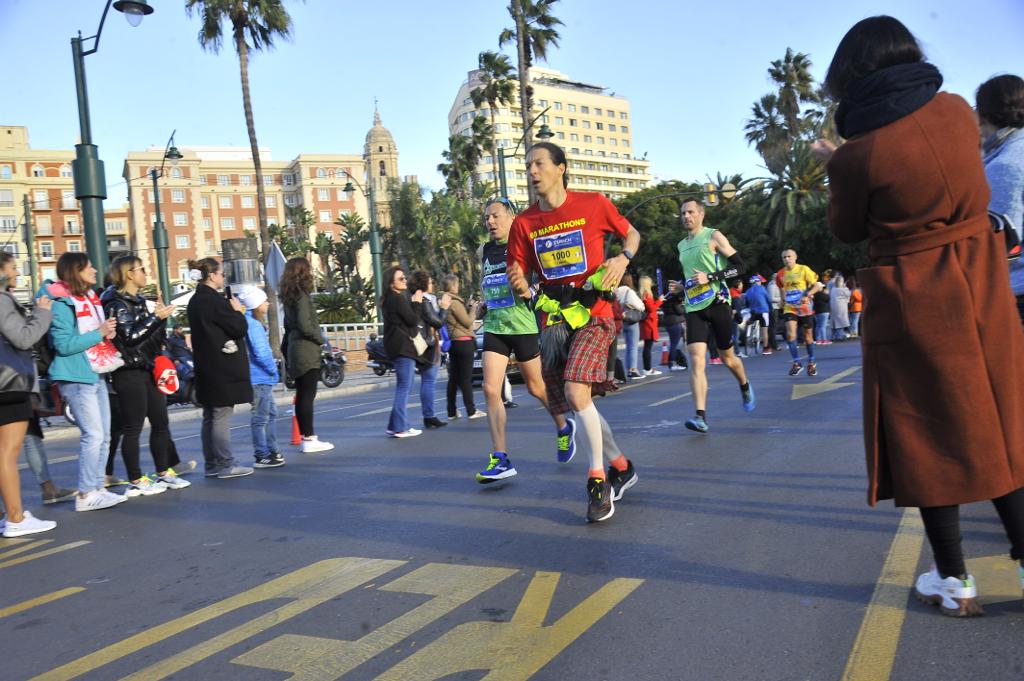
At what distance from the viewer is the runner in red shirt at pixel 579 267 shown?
480 cm

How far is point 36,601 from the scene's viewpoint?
4.18m

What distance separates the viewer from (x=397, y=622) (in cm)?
340

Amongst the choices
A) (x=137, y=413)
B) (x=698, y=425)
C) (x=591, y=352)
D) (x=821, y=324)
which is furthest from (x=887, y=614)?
(x=821, y=324)

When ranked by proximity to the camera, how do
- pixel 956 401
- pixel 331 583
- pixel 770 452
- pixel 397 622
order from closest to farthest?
pixel 956 401 → pixel 397 622 → pixel 331 583 → pixel 770 452

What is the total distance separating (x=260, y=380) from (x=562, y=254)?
4.18m

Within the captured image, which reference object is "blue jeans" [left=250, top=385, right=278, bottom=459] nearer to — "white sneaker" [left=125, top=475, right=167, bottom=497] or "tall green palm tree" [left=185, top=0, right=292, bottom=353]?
"white sneaker" [left=125, top=475, right=167, bottom=497]

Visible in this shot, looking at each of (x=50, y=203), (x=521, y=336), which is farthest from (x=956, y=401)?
(x=50, y=203)

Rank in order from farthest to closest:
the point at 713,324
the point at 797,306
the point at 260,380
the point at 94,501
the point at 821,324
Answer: the point at 821,324
the point at 797,306
the point at 260,380
the point at 713,324
the point at 94,501

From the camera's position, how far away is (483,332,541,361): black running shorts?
6.73m

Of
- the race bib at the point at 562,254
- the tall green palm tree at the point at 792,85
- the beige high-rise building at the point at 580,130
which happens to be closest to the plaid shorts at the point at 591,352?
the race bib at the point at 562,254

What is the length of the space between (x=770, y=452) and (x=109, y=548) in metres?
4.58

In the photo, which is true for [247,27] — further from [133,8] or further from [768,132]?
[768,132]

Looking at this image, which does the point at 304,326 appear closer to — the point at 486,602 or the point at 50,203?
the point at 486,602

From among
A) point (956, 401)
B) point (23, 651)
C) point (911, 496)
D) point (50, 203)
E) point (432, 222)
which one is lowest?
point (23, 651)
